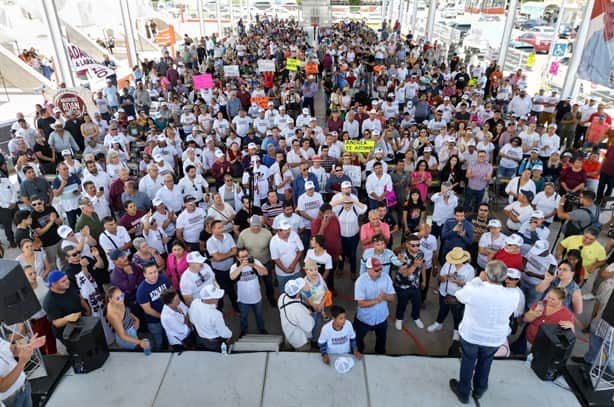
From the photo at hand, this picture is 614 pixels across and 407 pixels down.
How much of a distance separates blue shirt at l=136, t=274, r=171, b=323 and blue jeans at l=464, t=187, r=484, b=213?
643 cm

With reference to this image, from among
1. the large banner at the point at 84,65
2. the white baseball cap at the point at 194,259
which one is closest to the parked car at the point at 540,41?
the large banner at the point at 84,65

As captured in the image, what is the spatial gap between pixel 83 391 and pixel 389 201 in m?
5.52

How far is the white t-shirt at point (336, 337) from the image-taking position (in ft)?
15.0

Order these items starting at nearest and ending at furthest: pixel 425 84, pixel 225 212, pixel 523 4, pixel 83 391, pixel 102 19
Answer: pixel 83 391 < pixel 225 212 < pixel 425 84 < pixel 102 19 < pixel 523 4

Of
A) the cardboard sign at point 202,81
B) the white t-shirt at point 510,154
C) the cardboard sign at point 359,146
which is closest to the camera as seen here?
the cardboard sign at point 359,146

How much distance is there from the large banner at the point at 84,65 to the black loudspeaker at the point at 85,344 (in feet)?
33.3

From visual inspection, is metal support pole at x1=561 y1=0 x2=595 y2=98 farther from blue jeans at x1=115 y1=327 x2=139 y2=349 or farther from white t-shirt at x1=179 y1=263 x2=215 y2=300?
blue jeans at x1=115 y1=327 x2=139 y2=349

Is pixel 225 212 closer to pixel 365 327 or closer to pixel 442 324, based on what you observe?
pixel 365 327

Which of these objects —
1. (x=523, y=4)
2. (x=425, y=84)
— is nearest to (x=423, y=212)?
(x=425, y=84)

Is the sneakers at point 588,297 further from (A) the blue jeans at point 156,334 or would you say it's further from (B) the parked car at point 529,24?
(B) the parked car at point 529,24

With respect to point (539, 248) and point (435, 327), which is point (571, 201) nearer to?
point (539, 248)

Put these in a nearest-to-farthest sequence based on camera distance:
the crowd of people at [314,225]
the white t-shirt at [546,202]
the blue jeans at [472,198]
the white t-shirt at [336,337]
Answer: the white t-shirt at [336,337]
the crowd of people at [314,225]
the white t-shirt at [546,202]
the blue jeans at [472,198]

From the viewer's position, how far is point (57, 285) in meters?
4.68

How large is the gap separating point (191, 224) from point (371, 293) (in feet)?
10.3
